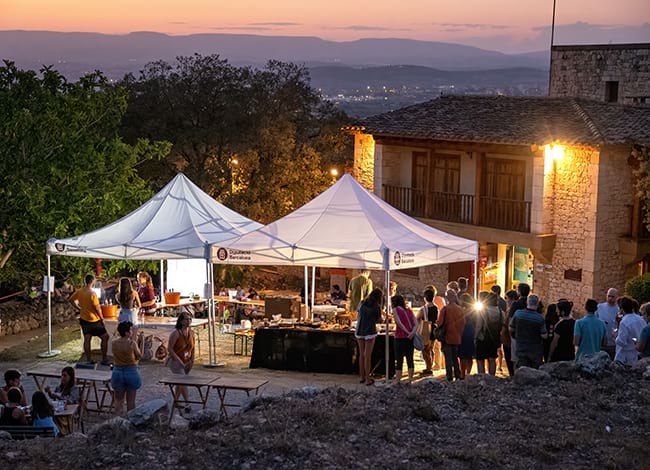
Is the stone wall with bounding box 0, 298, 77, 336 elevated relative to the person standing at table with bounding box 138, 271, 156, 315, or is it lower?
lower

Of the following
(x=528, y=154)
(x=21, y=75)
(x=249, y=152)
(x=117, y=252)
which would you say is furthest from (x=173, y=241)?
(x=249, y=152)

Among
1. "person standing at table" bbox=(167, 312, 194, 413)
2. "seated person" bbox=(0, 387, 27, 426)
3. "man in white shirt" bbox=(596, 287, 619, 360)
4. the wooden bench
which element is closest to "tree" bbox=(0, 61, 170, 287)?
"person standing at table" bbox=(167, 312, 194, 413)

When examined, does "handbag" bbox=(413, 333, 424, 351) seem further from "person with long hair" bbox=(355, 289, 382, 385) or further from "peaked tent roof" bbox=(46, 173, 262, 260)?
"peaked tent roof" bbox=(46, 173, 262, 260)

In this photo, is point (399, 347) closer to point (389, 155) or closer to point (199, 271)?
point (199, 271)

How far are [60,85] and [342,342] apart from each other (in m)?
11.0

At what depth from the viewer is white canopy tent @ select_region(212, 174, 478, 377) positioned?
48.6 feet

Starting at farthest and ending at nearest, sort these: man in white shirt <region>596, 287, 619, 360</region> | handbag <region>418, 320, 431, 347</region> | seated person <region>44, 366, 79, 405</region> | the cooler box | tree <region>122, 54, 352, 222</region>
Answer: tree <region>122, 54, 352, 222</region> → the cooler box → handbag <region>418, 320, 431, 347</region> → man in white shirt <region>596, 287, 619, 360</region> → seated person <region>44, 366, 79, 405</region>

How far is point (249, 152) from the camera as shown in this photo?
32812 millimetres

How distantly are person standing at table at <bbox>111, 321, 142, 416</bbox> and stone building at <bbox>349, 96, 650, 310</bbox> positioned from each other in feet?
49.1

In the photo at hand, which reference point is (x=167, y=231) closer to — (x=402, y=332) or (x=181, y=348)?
(x=181, y=348)

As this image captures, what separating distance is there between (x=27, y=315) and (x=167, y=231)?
5512mm

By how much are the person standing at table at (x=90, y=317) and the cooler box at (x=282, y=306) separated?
3648 millimetres

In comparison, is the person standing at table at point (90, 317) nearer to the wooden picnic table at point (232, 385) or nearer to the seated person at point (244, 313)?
the seated person at point (244, 313)

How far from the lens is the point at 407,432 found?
9.39 m
